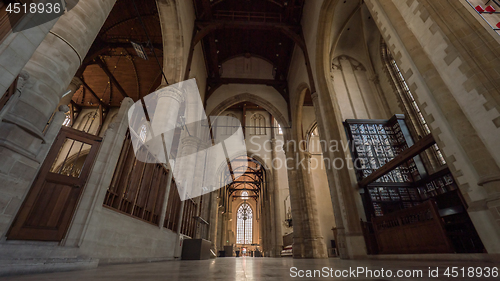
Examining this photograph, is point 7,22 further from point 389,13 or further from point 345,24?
point 345,24

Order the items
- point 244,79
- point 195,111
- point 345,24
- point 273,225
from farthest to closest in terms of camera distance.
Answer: point 273,225 < point 244,79 < point 195,111 < point 345,24

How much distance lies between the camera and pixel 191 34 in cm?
893

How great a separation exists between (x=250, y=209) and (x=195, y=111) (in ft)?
89.6

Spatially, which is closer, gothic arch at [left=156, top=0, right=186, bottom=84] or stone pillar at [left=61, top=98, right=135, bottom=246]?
stone pillar at [left=61, top=98, right=135, bottom=246]

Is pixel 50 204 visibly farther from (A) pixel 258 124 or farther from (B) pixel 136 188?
(A) pixel 258 124

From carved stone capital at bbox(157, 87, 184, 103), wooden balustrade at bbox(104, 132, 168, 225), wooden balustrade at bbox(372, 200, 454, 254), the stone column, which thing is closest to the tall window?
the stone column

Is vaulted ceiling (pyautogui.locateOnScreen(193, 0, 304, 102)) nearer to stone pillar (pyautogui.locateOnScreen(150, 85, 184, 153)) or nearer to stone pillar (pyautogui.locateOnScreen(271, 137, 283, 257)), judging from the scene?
stone pillar (pyautogui.locateOnScreen(150, 85, 184, 153))

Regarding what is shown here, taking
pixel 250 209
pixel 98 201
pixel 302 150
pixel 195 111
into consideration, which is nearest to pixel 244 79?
pixel 195 111

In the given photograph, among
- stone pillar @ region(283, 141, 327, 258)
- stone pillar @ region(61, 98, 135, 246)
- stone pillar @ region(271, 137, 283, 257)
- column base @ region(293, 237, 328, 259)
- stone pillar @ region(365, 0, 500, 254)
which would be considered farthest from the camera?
stone pillar @ region(271, 137, 283, 257)

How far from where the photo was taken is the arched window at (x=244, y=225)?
1266 inches

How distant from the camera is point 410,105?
8.40 m

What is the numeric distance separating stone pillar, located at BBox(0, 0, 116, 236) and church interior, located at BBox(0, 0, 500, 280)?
0.01m

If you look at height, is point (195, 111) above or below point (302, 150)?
above

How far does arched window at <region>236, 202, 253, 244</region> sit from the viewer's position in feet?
105
